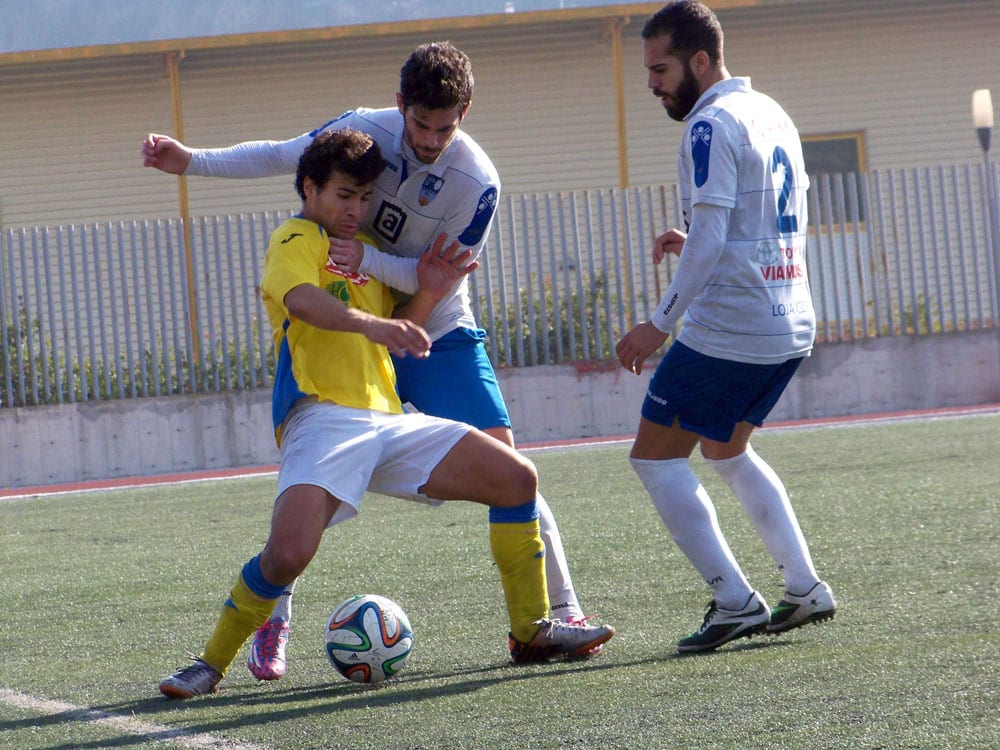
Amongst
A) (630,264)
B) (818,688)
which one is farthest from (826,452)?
(818,688)

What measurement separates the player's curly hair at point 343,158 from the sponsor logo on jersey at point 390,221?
38cm

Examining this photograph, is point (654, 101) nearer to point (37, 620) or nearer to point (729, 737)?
point (37, 620)

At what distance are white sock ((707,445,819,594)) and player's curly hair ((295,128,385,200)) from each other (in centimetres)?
150

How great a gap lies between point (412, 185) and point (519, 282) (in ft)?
36.7

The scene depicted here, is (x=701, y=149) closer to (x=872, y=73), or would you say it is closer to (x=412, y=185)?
(x=412, y=185)

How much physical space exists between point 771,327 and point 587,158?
58.4ft

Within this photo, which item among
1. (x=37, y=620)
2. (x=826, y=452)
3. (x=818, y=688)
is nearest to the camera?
(x=818, y=688)

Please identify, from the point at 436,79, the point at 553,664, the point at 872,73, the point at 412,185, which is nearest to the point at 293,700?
the point at 553,664

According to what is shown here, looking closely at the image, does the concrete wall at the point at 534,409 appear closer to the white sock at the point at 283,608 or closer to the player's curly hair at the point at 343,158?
the white sock at the point at 283,608

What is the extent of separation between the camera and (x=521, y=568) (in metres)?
4.48

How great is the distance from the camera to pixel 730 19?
22047 mm

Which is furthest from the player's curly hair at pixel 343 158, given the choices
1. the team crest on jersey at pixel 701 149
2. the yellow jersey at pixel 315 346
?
the team crest on jersey at pixel 701 149

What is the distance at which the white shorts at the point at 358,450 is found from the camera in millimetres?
4090

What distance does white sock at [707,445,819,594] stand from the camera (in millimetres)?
4602
